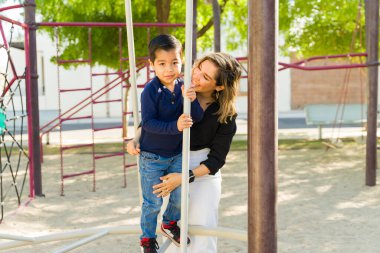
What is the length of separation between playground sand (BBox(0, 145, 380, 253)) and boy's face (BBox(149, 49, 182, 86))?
217cm

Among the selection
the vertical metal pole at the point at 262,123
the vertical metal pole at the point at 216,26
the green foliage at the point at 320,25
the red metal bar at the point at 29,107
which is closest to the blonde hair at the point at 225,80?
the vertical metal pole at the point at 262,123

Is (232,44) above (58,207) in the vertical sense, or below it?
above

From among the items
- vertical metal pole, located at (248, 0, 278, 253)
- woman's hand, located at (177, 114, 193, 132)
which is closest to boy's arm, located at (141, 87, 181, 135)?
woman's hand, located at (177, 114, 193, 132)

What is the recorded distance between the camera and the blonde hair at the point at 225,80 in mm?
2820

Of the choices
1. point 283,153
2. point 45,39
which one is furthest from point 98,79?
point 283,153

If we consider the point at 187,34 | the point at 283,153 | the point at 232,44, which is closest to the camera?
the point at 187,34

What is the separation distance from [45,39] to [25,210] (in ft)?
65.2

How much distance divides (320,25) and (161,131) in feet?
37.9

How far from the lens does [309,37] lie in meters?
13.9

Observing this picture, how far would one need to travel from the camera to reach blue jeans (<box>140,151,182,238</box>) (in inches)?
112

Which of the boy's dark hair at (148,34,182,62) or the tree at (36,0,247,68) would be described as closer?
the boy's dark hair at (148,34,182,62)

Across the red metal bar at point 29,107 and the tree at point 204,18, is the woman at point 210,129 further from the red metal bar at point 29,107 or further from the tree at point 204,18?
the tree at point 204,18

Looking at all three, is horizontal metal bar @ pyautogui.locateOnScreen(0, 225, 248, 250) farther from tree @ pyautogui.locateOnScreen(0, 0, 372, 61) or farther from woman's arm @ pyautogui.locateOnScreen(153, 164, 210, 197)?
tree @ pyautogui.locateOnScreen(0, 0, 372, 61)

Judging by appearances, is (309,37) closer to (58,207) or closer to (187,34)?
(58,207)
